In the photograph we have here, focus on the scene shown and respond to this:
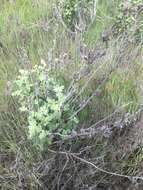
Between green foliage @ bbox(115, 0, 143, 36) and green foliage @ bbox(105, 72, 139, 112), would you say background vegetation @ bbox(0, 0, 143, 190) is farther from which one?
green foliage @ bbox(115, 0, 143, 36)

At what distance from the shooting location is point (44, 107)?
5.87 ft

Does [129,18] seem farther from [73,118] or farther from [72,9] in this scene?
[73,118]

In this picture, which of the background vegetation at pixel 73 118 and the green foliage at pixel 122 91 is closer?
the background vegetation at pixel 73 118

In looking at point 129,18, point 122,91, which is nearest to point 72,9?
point 129,18

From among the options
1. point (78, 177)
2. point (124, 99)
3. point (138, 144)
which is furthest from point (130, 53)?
point (78, 177)

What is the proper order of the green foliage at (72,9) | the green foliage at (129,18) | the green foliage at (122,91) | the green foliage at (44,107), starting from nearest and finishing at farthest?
the green foliage at (44,107) < the green foliage at (122,91) < the green foliage at (129,18) < the green foliage at (72,9)

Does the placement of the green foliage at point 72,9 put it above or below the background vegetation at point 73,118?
above

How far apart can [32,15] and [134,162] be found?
1258 mm

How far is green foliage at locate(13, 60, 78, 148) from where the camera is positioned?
1.78 meters

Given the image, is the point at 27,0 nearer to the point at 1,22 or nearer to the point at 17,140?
the point at 1,22

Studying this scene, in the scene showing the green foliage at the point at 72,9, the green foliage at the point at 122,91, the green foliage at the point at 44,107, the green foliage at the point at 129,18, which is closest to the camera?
the green foliage at the point at 44,107

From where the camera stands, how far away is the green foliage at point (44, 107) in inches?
69.9

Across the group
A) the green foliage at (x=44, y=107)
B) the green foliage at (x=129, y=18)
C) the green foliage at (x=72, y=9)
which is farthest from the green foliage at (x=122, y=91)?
the green foliage at (x=72, y=9)

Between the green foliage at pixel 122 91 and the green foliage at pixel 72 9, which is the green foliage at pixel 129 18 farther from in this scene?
the green foliage at pixel 122 91
